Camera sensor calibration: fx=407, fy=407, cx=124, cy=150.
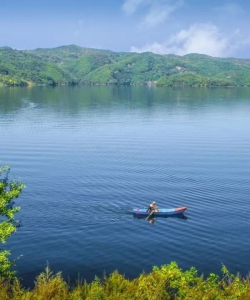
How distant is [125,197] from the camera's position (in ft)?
192

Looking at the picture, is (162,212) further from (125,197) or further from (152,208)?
(125,197)

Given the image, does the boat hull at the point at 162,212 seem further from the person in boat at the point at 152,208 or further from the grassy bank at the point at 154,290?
the grassy bank at the point at 154,290

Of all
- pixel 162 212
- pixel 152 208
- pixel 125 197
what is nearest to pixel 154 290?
pixel 152 208

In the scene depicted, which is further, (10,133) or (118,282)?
(10,133)

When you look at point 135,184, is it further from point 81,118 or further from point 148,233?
point 81,118

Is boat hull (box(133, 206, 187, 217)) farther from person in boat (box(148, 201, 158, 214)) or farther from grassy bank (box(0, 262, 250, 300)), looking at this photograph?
grassy bank (box(0, 262, 250, 300))

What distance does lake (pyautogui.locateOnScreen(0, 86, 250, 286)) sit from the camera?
4219 centimetres

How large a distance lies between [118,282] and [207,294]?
7.06 meters

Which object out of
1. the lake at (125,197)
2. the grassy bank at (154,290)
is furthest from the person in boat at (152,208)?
the grassy bank at (154,290)

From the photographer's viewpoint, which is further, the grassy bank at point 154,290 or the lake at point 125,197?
the lake at point 125,197

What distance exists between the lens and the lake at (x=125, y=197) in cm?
4219

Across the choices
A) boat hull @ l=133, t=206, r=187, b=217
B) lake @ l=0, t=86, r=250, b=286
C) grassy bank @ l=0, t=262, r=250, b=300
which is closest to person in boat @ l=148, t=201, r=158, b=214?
boat hull @ l=133, t=206, r=187, b=217

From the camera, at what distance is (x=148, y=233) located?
48250 mm

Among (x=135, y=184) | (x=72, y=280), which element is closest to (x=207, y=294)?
(x=72, y=280)
